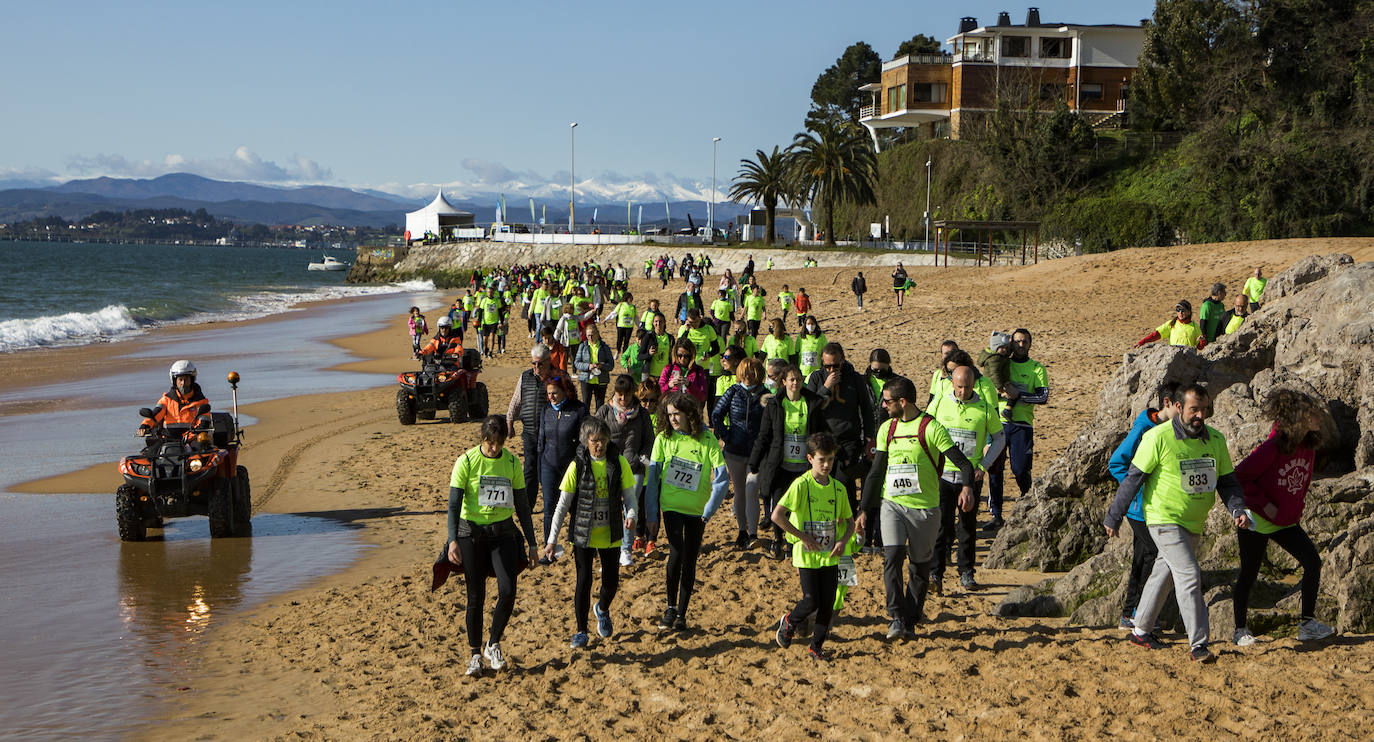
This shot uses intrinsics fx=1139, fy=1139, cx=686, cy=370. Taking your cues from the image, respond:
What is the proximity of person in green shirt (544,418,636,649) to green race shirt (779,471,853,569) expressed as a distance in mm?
1038

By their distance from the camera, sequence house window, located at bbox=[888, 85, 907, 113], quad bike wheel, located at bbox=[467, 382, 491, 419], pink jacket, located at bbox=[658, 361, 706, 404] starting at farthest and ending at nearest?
house window, located at bbox=[888, 85, 907, 113] < quad bike wheel, located at bbox=[467, 382, 491, 419] < pink jacket, located at bbox=[658, 361, 706, 404]

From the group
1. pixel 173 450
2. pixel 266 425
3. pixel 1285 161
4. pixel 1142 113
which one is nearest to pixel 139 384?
pixel 266 425

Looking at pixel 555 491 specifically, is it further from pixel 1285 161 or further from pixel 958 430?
pixel 1285 161

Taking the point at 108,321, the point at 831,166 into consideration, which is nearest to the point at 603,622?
the point at 108,321

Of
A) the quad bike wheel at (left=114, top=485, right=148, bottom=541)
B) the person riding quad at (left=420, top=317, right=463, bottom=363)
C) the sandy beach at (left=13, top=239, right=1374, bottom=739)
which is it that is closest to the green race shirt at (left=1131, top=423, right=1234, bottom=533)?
the sandy beach at (left=13, top=239, right=1374, bottom=739)

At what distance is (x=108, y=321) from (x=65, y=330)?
465cm

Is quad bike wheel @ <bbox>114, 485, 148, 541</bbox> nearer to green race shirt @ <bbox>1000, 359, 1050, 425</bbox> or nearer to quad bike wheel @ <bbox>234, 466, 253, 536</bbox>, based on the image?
quad bike wheel @ <bbox>234, 466, 253, 536</bbox>

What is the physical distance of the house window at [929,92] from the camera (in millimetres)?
66188

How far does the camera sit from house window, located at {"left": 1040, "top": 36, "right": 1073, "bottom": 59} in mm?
64188

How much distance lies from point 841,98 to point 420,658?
82515 millimetres

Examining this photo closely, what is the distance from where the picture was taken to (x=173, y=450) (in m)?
10.1

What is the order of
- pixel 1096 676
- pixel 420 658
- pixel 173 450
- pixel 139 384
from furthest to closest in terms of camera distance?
pixel 139 384 < pixel 173 450 < pixel 420 658 < pixel 1096 676

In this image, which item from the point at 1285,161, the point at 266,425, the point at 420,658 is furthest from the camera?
the point at 1285,161

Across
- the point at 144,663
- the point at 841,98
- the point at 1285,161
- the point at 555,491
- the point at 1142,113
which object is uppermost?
the point at 841,98
